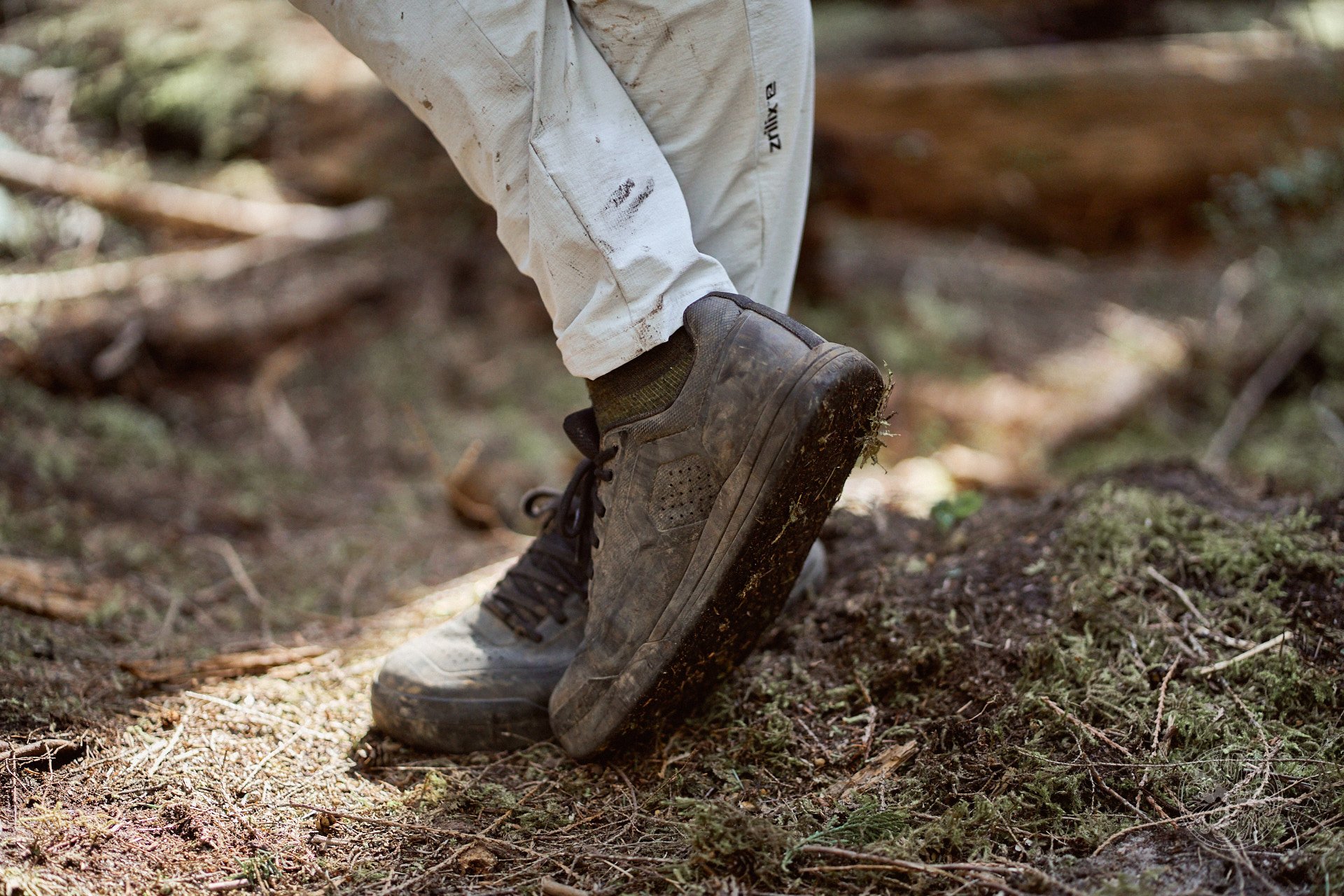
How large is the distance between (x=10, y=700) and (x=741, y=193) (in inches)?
60.1

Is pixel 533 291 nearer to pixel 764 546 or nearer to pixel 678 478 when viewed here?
pixel 678 478

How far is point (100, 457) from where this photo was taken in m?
2.85

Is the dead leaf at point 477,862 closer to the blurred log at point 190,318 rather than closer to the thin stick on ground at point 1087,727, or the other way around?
the thin stick on ground at point 1087,727

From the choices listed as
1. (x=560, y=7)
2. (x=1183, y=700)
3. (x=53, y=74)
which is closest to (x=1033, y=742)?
(x=1183, y=700)

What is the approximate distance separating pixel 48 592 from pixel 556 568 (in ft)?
4.02

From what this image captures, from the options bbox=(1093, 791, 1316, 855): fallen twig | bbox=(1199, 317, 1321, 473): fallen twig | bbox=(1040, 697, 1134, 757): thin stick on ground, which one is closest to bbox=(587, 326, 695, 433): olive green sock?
bbox=(1040, 697, 1134, 757): thin stick on ground

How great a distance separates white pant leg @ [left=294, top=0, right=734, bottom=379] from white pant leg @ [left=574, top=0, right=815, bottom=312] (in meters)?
0.08

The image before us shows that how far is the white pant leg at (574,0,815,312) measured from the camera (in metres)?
1.42

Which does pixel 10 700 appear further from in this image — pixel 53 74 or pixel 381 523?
pixel 53 74

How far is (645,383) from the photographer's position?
1.44m

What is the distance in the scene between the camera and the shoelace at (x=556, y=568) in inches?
65.7

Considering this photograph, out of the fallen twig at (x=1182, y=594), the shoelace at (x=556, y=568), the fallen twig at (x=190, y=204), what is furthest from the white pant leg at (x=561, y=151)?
the fallen twig at (x=190, y=204)

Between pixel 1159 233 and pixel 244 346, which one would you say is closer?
pixel 244 346

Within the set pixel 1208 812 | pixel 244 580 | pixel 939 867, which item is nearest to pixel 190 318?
pixel 244 580
